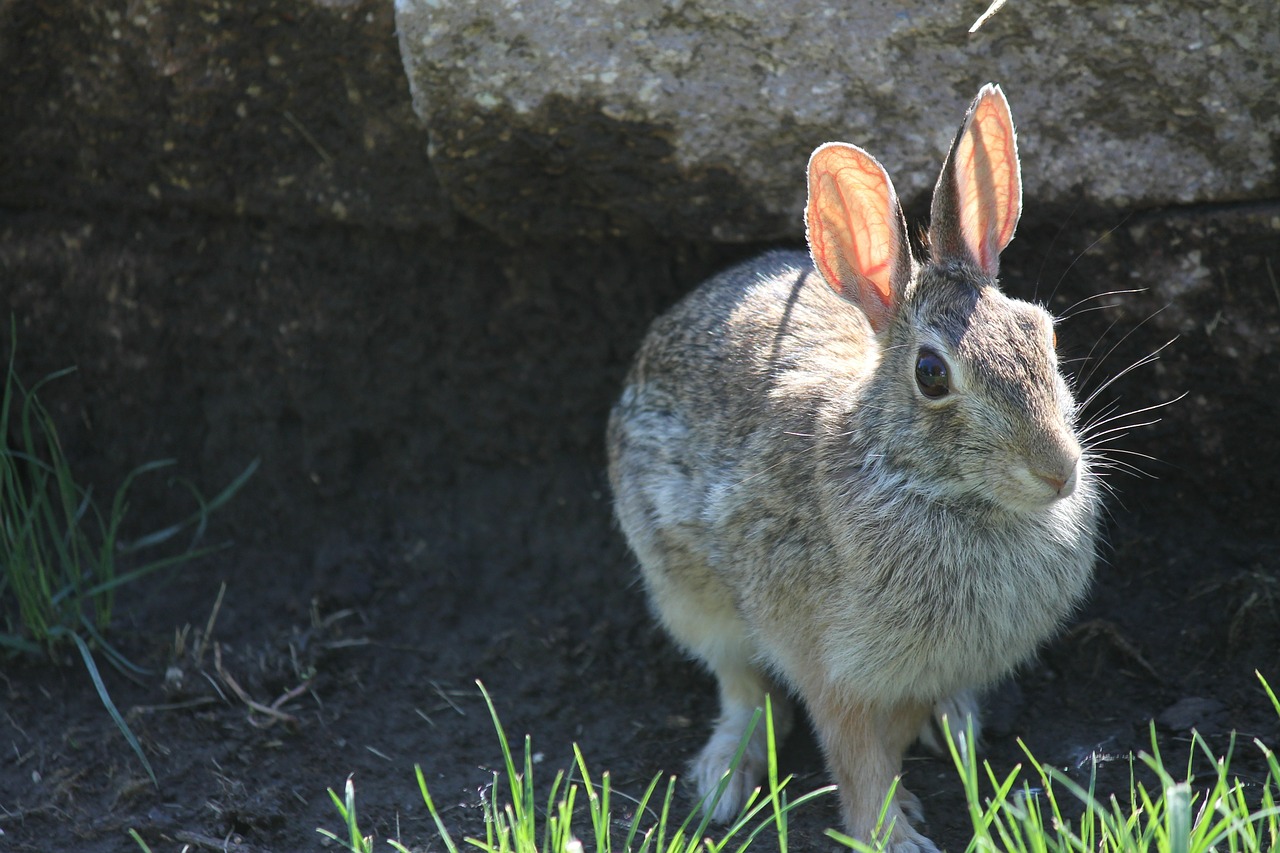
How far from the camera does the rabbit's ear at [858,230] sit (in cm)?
300

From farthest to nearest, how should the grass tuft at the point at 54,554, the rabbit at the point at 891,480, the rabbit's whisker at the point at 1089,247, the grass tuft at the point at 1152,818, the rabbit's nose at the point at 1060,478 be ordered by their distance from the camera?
the grass tuft at the point at 54,554 → the rabbit's whisker at the point at 1089,247 → the rabbit at the point at 891,480 → the rabbit's nose at the point at 1060,478 → the grass tuft at the point at 1152,818

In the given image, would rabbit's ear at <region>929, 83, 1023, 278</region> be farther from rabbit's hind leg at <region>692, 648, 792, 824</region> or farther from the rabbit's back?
rabbit's hind leg at <region>692, 648, 792, 824</region>

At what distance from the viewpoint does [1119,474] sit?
4.01 m

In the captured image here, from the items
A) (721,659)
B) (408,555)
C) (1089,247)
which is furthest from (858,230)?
(408,555)

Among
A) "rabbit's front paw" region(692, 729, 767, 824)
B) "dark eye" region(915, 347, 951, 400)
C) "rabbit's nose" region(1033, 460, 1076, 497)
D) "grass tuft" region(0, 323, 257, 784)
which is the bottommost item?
"rabbit's front paw" region(692, 729, 767, 824)

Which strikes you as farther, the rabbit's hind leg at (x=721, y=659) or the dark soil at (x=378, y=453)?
the rabbit's hind leg at (x=721, y=659)

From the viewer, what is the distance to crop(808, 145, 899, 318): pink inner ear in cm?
299

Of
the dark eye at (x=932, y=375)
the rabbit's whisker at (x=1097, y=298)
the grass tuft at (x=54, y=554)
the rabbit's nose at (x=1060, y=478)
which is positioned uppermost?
the rabbit's whisker at (x=1097, y=298)

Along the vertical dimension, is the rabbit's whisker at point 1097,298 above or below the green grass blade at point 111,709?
above

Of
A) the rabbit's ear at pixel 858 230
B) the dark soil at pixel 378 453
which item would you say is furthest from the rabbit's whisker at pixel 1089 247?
the rabbit's ear at pixel 858 230

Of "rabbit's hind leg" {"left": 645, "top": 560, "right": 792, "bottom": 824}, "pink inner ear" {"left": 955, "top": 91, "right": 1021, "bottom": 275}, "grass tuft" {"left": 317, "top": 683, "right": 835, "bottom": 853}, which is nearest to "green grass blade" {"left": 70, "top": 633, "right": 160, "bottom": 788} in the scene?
"grass tuft" {"left": 317, "top": 683, "right": 835, "bottom": 853}

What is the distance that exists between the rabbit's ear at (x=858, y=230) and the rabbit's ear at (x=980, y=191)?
0.37 feet

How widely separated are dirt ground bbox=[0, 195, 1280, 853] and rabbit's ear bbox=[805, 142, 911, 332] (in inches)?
31.6

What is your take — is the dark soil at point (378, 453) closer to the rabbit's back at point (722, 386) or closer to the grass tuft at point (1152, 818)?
the grass tuft at point (1152, 818)
